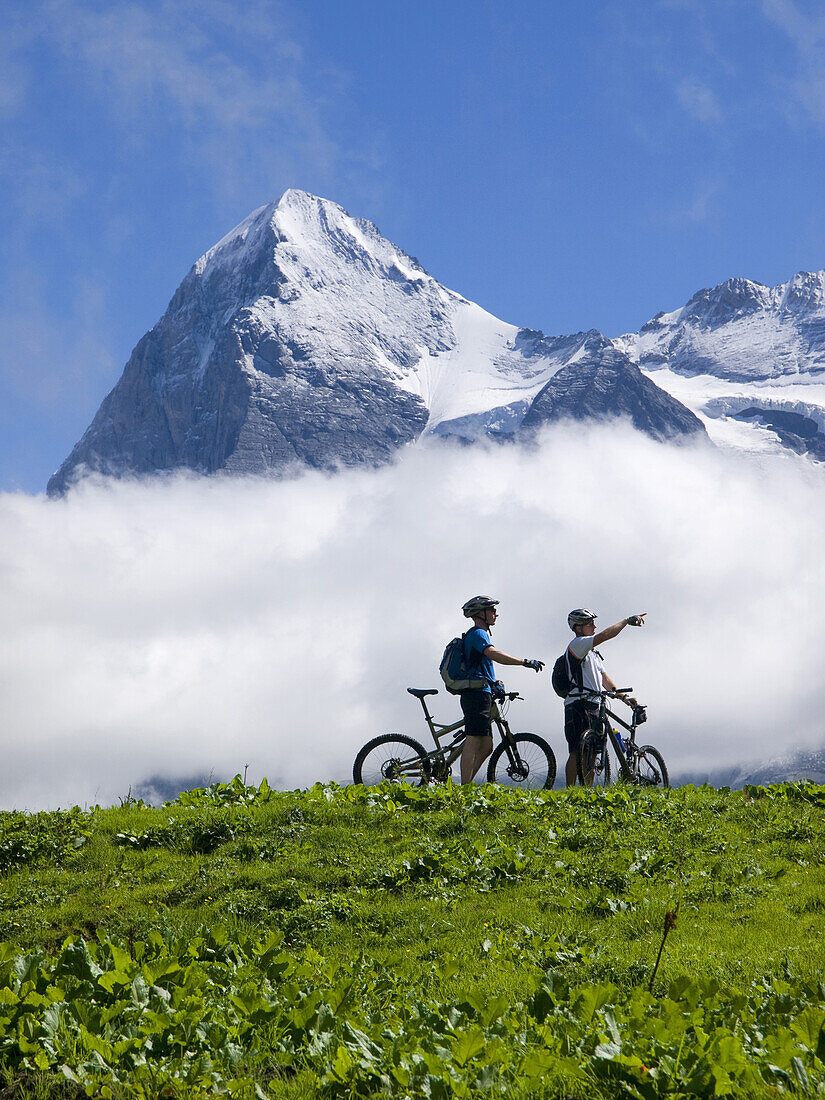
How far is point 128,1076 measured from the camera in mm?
4879

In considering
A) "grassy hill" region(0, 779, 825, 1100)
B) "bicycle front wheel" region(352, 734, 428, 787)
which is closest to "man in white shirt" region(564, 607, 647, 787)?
"grassy hill" region(0, 779, 825, 1100)

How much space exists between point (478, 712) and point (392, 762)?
2.00 m

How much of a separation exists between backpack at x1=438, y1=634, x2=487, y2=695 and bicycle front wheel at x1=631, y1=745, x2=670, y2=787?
394cm

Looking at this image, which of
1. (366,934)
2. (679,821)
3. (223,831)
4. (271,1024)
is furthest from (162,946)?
(679,821)

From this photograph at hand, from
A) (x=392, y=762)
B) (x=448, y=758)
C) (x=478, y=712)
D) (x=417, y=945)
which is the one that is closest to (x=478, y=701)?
(x=478, y=712)

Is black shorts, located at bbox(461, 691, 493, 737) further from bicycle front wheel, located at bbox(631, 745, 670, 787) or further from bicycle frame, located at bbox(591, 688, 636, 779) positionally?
bicycle front wheel, located at bbox(631, 745, 670, 787)

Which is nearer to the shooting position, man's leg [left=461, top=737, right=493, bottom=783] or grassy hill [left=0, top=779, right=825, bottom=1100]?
grassy hill [left=0, top=779, right=825, bottom=1100]

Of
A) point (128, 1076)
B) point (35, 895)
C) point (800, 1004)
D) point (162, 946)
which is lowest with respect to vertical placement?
point (800, 1004)

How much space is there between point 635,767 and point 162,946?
39.1 ft

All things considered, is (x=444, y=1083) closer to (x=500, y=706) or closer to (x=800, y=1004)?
(x=800, y=1004)

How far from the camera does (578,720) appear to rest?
16203 mm

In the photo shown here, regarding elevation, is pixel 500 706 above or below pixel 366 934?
above

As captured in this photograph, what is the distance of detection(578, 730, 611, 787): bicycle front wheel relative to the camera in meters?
16.0

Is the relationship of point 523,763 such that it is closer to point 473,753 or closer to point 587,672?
point 473,753
